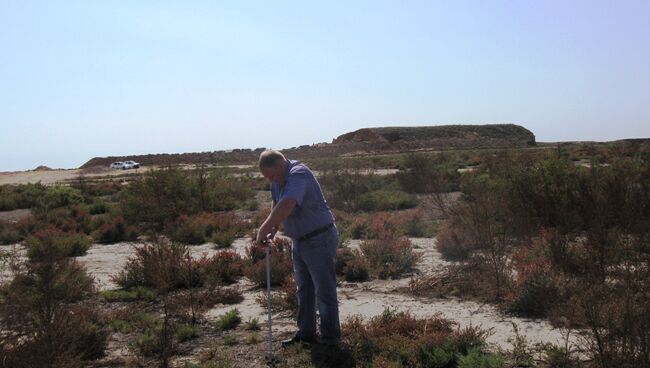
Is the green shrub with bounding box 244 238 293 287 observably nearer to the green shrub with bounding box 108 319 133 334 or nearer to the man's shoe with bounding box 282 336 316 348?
the green shrub with bounding box 108 319 133 334

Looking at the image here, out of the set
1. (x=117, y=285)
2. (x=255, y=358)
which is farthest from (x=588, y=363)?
(x=117, y=285)

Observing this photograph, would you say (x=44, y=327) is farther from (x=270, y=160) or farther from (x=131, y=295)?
(x=131, y=295)

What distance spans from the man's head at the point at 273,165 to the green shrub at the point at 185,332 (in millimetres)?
2325

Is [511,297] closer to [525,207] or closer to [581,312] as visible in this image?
[581,312]

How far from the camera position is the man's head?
576cm

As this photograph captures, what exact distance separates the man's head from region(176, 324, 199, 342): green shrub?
2.32 m

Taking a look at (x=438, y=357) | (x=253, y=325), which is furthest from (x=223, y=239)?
(x=438, y=357)

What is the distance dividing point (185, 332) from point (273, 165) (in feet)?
8.07

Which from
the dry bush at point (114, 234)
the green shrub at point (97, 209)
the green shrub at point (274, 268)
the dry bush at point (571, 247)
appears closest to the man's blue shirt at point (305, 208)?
the dry bush at point (571, 247)

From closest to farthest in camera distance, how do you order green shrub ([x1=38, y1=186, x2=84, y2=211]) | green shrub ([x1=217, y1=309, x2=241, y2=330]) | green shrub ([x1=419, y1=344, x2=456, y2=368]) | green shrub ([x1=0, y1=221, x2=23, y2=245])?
green shrub ([x1=419, y1=344, x2=456, y2=368]), green shrub ([x1=217, y1=309, x2=241, y2=330]), green shrub ([x1=0, y1=221, x2=23, y2=245]), green shrub ([x1=38, y1=186, x2=84, y2=211])

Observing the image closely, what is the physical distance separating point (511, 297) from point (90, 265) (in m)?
9.25

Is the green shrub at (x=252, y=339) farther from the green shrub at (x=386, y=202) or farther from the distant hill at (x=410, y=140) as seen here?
the distant hill at (x=410, y=140)

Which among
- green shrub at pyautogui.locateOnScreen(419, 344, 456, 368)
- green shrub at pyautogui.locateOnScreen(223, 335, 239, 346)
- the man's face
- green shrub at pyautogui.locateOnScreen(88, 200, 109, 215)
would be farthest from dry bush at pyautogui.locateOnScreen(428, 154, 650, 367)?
green shrub at pyautogui.locateOnScreen(88, 200, 109, 215)

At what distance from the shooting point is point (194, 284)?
9.97 m
